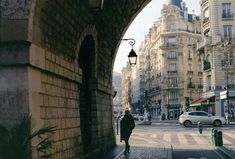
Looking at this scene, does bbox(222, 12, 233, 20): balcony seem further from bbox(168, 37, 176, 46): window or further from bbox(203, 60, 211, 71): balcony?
bbox(168, 37, 176, 46): window

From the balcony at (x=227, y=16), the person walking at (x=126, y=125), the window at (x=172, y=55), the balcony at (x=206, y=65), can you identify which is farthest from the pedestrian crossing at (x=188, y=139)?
the window at (x=172, y=55)

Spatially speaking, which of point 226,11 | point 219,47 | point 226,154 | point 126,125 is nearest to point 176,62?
point 226,11

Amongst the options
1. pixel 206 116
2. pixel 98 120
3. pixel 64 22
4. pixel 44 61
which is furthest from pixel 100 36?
pixel 206 116

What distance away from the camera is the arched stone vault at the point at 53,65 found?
752 centimetres

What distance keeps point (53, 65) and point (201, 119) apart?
30933 mm

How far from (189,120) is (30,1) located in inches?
1287

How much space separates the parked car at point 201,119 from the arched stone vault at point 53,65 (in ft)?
81.0

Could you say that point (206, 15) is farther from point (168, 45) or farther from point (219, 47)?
point (168, 45)

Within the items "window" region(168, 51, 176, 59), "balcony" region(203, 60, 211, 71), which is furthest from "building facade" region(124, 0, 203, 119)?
"balcony" region(203, 60, 211, 71)

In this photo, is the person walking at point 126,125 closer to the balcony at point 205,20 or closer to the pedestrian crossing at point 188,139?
the pedestrian crossing at point 188,139

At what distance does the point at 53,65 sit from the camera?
8.96 m

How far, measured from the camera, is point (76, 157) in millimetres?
10805

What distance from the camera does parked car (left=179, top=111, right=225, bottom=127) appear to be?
38281mm

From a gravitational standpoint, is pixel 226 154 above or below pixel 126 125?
below
